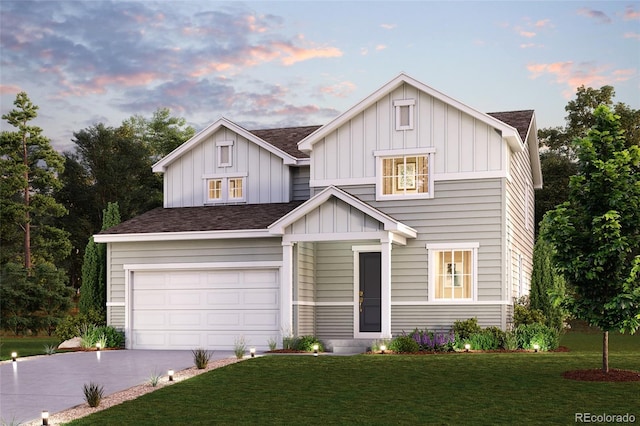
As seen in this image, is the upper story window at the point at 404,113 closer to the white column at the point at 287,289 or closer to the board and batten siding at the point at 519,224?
the board and batten siding at the point at 519,224

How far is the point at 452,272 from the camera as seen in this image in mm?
23031

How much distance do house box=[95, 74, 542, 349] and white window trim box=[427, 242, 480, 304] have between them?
1.2 inches

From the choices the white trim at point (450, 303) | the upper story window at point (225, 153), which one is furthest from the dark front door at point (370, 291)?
the upper story window at point (225, 153)

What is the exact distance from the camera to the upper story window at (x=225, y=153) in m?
27.0

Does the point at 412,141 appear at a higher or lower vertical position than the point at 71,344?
higher

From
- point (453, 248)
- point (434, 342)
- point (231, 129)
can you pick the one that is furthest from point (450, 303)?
point (231, 129)

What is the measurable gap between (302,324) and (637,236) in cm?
1064

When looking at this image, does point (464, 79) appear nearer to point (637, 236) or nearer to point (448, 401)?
point (637, 236)

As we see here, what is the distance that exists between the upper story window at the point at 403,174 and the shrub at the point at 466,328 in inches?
147

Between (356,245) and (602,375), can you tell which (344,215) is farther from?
(602,375)

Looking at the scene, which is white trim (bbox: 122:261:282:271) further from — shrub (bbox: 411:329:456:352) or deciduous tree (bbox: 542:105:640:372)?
deciduous tree (bbox: 542:105:640:372)

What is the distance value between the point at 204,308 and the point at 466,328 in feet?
25.0

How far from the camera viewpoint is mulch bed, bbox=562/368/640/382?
48.9 ft

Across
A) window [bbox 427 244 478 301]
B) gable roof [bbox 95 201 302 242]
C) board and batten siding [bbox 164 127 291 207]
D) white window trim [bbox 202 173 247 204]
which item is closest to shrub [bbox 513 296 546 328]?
window [bbox 427 244 478 301]
